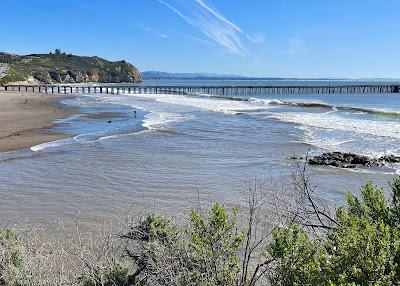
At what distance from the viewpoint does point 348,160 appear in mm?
21234

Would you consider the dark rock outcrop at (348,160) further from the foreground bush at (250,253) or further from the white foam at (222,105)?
the white foam at (222,105)

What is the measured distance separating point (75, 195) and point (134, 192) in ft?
6.48

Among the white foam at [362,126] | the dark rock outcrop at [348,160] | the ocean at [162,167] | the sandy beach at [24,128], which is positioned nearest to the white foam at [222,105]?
the white foam at [362,126]

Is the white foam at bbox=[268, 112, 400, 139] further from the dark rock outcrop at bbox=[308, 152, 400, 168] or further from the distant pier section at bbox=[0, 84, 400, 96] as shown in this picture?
the distant pier section at bbox=[0, 84, 400, 96]

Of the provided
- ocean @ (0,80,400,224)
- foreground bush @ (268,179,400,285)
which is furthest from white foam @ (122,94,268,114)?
foreground bush @ (268,179,400,285)

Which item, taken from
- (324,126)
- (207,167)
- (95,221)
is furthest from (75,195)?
(324,126)

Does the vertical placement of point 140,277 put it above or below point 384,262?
below

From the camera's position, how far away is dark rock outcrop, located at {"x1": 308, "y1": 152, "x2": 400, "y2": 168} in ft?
68.4

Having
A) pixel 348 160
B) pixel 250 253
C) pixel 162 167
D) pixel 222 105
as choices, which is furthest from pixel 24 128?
pixel 222 105

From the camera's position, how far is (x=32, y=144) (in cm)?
2645

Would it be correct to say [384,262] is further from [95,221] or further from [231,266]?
[95,221]

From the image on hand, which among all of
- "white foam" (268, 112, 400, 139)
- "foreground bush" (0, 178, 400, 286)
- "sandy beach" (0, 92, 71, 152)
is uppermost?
"foreground bush" (0, 178, 400, 286)

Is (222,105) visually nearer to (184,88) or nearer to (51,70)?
(184,88)

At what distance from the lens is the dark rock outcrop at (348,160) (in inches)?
821
